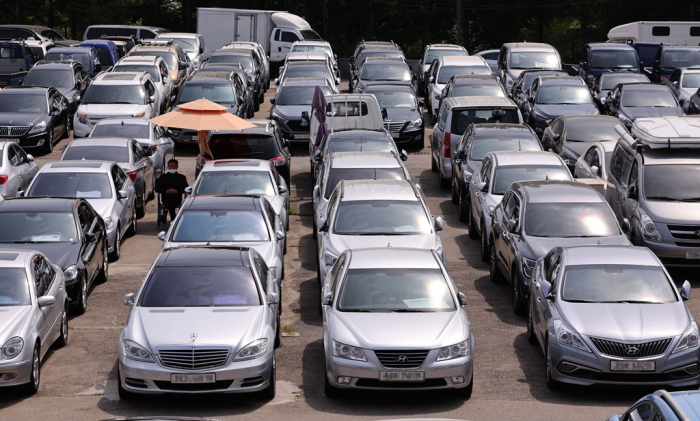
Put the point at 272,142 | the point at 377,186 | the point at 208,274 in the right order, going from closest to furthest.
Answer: the point at 208,274 → the point at 377,186 → the point at 272,142

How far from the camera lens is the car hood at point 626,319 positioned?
11.5 meters

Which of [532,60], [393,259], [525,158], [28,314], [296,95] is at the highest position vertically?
[393,259]

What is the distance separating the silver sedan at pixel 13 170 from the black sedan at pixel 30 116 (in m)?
4.30

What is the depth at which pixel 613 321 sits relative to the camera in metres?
11.7

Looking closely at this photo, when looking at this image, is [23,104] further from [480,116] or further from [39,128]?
Answer: [480,116]

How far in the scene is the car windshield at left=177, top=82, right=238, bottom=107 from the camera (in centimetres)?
2895

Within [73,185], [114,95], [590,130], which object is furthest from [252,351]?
[114,95]

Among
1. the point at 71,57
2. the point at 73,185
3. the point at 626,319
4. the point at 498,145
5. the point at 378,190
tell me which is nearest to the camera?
the point at 626,319

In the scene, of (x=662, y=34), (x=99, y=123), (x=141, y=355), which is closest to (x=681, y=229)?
(x=141, y=355)

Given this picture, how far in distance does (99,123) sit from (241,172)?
6.78m

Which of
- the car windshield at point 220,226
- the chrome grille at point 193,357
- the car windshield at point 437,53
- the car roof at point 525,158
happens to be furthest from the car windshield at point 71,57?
the chrome grille at point 193,357

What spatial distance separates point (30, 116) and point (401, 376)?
59.8 ft

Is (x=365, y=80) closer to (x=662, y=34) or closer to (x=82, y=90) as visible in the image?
(x=82, y=90)

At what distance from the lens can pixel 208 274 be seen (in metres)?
12.4
